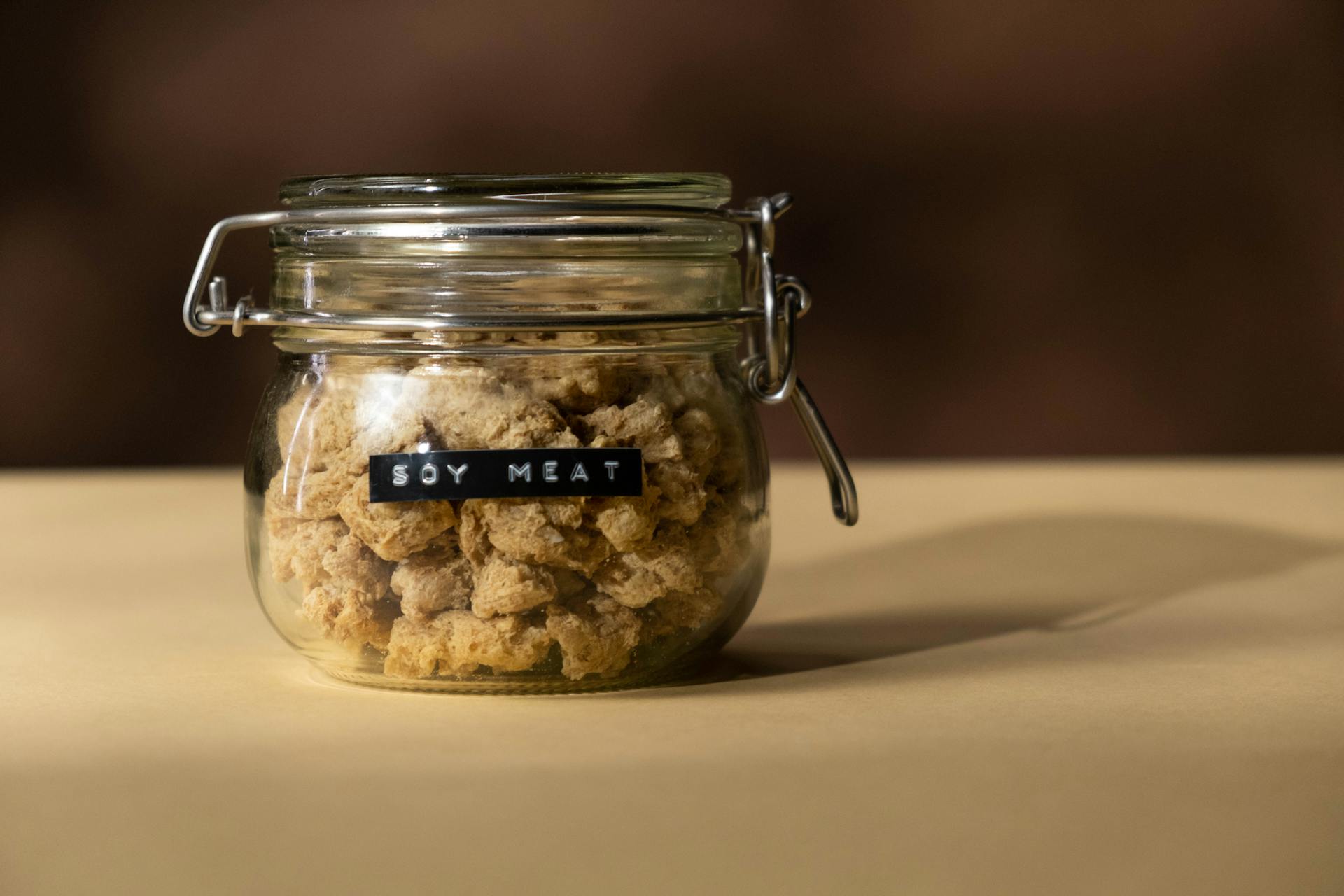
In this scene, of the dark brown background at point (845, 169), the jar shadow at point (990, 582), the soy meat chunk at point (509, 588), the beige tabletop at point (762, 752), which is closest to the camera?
the beige tabletop at point (762, 752)

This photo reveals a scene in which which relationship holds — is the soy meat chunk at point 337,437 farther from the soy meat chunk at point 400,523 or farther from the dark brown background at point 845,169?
the dark brown background at point 845,169

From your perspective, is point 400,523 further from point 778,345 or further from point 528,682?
point 778,345

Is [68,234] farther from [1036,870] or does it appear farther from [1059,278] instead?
[1036,870]

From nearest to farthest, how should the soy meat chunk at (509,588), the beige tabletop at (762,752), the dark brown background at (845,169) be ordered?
the beige tabletop at (762,752) → the soy meat chunk at (509,588) → the dark brown background at (845,169)

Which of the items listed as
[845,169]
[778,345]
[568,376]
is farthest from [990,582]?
[845,169]

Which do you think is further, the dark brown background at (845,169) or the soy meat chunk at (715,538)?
the dark brown background at (845,169)

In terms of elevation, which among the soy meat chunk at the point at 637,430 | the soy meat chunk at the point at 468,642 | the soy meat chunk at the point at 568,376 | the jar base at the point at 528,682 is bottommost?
the jar base at the point at 528,682

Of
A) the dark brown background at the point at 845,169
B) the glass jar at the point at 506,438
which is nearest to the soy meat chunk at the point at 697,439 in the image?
the glass jar at the point at 506,438

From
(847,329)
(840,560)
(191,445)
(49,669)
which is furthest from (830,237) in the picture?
(49,669)
